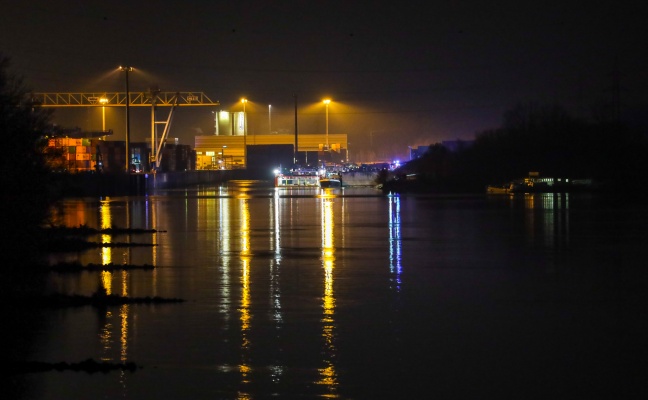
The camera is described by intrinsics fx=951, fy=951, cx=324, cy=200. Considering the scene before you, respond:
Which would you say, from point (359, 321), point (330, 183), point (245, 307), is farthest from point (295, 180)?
point (359, 321)

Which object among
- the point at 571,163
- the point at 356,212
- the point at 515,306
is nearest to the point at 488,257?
the point at 515,306

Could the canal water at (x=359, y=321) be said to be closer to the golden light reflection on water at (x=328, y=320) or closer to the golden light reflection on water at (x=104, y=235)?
the golden light reflection on water at (x=328, y=320)

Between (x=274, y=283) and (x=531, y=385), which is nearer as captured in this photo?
(x=531, y=385)

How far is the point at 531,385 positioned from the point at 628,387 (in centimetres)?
97

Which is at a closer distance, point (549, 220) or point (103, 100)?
point (549, 220)

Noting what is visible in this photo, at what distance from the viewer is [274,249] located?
24625mm

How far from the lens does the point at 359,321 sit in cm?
1352

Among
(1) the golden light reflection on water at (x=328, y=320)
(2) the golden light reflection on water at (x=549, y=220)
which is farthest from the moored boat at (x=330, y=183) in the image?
(1) the golden light reflection on water at (x=328, y=320)

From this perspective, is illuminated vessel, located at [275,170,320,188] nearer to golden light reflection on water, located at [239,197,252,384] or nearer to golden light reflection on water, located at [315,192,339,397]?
golden light reflection on water, located at [239,197,252,384]

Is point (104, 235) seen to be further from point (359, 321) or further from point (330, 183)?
point (330, 183)

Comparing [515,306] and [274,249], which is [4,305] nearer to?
[515,306]

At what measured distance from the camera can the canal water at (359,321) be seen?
993 centimetres

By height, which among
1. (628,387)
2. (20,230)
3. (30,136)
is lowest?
(628,387)

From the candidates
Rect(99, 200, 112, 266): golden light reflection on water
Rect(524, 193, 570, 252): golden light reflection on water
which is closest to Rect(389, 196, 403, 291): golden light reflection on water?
Rect(524, 193, 570, 252): golden light reflection on water
